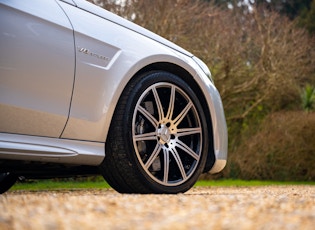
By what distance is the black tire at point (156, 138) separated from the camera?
3828 millimetres

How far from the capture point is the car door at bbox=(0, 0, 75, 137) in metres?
Result: 3.38

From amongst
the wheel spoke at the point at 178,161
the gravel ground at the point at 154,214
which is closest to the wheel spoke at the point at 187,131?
the wheel spoke at the point at 178,161

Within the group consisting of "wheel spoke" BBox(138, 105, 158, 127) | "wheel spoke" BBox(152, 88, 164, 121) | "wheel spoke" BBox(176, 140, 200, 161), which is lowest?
"wheel spoke" BBox(176, 140, 200, 161)

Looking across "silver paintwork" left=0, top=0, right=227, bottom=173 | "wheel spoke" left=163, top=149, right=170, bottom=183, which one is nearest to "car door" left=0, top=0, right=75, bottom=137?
"silver paintwork" left=0, top=0, right=227, bottom=173

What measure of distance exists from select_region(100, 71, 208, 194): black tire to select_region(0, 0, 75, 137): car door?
437 mm

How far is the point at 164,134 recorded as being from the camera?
4.07 metres

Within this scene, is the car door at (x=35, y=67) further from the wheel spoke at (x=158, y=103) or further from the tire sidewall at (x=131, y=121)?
the wheel spoke at (x=158, y=103)

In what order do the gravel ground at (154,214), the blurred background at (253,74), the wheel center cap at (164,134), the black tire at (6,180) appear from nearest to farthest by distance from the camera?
the gravel ground at (154,214) → the wheel center cap at (164,134) → the black tire at (6,180) → the blurred background at (253,74)

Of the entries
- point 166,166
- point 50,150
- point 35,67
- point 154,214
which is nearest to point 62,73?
point 35,67

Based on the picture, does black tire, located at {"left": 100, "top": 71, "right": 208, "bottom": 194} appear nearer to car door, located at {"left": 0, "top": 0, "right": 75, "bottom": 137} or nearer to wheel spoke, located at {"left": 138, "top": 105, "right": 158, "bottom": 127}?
wheel spoke, located at {"left": 138, "top": 105, "right": 158, "bottom": 127}

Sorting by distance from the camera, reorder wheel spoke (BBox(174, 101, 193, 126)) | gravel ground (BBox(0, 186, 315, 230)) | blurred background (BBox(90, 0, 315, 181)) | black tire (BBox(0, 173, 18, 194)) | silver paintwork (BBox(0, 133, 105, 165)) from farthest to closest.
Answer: blurred background (BBox(90, 0, 315, 181))
black tire (BBox(0, 173, 18, 194))
wheel spoke (BBox(174, 101, 193, 126))
silver paintwork (BBox(0, 133, 105, 165))
gravel ground (BBox(0, 186, 315, 230))

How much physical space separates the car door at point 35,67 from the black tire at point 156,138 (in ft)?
1.43

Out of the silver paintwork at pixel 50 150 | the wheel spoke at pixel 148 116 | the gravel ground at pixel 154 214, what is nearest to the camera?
the gravel ground at pixel 154 214

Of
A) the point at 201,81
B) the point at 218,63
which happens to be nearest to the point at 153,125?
the point at 201,81
